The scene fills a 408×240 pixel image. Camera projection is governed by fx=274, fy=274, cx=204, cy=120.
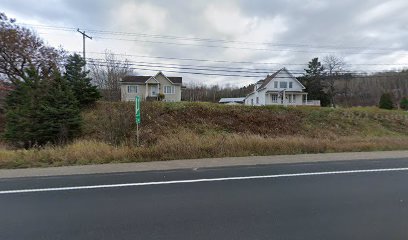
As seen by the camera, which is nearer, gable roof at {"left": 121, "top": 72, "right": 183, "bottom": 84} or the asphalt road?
the asphalt road

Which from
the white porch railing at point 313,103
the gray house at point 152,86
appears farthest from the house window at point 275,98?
the gray house at point 152,86

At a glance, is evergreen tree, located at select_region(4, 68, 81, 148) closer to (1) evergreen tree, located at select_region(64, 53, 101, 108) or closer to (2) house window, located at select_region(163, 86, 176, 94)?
(1) evergreen tree, located at select_region(64, 53, 101, 108)

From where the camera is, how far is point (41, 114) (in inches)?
651

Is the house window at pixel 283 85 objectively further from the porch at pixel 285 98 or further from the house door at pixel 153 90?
the house door at pixel 153 90

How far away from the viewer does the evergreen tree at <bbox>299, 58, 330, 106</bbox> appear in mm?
61634

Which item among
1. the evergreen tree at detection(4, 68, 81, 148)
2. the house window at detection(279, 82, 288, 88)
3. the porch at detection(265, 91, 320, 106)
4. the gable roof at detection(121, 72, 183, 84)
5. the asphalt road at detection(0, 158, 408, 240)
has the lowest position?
the asphalt road at detection(0, 158, 408, 240)

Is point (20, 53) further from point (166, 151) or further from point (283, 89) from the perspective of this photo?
point (283, 89)

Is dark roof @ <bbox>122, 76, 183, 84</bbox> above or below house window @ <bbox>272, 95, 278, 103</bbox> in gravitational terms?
above

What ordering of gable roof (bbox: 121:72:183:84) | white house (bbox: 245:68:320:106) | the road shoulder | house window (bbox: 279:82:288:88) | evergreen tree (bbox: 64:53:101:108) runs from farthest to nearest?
house window (bbox: 279:82:288:88) < white house (bbox: 245:68:320:106) < gable roof (bbox: 121:72:183:84) < evergreen tree (bbox: 64:53:101:108) < the road shoulder

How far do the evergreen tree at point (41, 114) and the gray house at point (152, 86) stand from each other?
1229 inches

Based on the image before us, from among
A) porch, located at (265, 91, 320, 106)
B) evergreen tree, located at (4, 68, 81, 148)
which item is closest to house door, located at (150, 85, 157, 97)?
porch, located at (265, 91, 320, 106)

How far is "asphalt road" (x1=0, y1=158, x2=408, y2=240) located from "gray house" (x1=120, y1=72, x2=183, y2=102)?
144ft

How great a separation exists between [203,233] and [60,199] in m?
3.29

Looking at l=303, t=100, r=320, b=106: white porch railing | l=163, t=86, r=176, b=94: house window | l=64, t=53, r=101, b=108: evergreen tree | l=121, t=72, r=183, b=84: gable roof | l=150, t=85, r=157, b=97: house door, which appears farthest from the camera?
l=303, t=100, r=320, b=106: white porch railing
